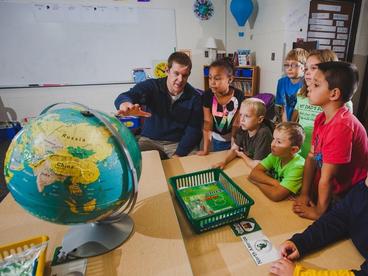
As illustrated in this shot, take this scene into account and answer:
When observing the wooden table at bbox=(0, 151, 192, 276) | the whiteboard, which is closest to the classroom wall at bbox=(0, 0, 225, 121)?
the whiteboard

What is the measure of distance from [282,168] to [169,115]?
3.13 ft

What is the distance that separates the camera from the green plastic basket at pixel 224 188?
2.50ft

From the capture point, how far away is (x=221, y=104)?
168 centimetres

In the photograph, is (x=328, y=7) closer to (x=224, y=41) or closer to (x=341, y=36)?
(x=341, y=36)

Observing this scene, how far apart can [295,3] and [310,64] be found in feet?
6.81

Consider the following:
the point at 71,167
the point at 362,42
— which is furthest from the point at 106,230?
the point at 362,42

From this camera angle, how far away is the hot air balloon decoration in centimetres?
341

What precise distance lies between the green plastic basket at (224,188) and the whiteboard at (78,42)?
10.3ft

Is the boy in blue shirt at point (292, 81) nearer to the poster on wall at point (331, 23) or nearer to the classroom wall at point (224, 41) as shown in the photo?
the classroom wall at point (224, 41)

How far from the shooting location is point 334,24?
131 inches

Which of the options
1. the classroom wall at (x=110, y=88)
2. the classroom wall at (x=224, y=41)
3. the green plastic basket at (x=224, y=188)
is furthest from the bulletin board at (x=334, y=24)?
the green plastic basket at (x=224, y=188)

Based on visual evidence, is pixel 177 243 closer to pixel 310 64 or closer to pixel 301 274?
pixel 301 274

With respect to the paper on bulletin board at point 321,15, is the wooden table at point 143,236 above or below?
below

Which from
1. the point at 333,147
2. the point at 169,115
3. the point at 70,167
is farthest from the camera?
the point at 169,115
